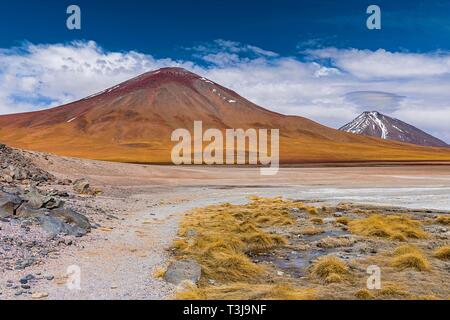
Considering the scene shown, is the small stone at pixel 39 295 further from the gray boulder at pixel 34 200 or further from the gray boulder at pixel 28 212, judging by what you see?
the gray boulder at pixel 34 200

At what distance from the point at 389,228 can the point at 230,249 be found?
8791 millimetres

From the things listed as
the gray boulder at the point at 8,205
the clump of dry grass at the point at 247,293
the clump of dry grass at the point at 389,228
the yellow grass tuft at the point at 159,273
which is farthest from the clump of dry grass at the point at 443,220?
the gray boulder at the point at 8,205

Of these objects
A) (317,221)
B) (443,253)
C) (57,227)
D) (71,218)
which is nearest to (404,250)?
(443,253)


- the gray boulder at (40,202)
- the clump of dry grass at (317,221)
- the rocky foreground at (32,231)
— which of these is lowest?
the clump of dry grass at (317,221)

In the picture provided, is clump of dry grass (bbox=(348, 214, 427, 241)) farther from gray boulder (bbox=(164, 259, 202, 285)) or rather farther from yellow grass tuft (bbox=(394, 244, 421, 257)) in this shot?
gray boulder (bbox=(164, 259, 202, 285))

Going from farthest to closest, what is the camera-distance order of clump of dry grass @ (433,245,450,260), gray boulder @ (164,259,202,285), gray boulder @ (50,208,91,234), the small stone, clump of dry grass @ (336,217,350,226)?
clump of dry grass @ (336,217,350,226), gray boulder @ (50,208,91,234), clump of dry grass @ (433,245,450,260), gray boulder @ (164,259,202,285), the small stone

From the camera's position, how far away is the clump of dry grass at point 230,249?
1157 centimetres

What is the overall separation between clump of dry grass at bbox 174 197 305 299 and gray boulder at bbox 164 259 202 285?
0.96ft

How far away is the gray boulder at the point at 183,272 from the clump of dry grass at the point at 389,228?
1052cm

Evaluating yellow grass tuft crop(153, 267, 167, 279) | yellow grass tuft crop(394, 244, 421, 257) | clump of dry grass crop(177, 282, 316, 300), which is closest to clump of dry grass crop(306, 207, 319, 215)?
yellow grass tuft crop(394, 244, 421, 257)

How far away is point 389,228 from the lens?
836 inches

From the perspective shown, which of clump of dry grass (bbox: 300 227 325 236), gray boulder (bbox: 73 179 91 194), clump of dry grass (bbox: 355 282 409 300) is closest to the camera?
clump of dry grass (bbox: 355 282 409 300)

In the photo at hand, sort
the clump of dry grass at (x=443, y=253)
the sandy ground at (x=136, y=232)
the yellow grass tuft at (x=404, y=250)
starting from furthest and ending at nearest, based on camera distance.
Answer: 1. the yellow grass tuft at (x=404, y=250)
2. the clump of dry grass at (x=443, y=253)
3. the sandy ground at (x=136, y=232)

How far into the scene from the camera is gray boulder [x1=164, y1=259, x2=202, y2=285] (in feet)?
40.0
